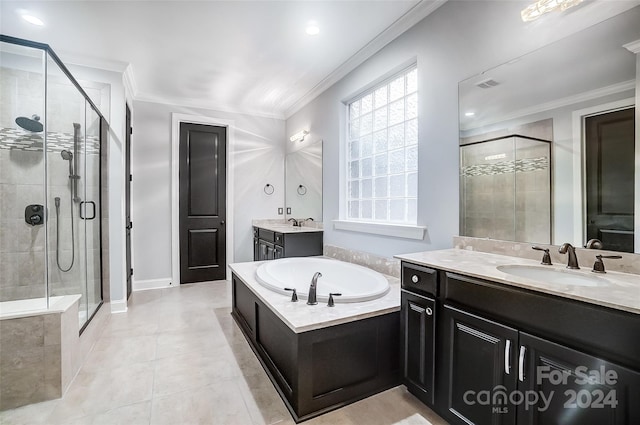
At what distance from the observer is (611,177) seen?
1343 mm

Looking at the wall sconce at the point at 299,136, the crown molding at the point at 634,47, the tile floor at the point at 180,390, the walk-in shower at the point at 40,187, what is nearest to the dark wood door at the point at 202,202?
the wall sconce at the point at 299,136

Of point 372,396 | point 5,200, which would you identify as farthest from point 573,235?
point 5,200

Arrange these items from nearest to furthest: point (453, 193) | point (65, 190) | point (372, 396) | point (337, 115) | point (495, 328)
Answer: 1. point (495, 328)
2. point (372, 396)
3. point (453, 193)
4. point (65, 190)
5. point (337, 115)

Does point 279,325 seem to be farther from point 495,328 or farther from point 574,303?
point 574,303

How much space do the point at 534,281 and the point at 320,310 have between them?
3.56 ft

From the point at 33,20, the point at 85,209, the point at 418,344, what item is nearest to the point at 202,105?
the point at 33,20

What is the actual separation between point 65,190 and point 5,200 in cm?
49

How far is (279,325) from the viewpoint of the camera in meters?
1.83

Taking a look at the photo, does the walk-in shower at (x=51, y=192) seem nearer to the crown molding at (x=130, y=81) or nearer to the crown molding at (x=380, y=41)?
the crown molding at (x=130, y=81)

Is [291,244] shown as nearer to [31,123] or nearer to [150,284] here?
[150,284]

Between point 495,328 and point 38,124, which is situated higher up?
point 38,124

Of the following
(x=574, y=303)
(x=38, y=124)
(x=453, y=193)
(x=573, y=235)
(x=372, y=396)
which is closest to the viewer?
A: (x=574, y=303)

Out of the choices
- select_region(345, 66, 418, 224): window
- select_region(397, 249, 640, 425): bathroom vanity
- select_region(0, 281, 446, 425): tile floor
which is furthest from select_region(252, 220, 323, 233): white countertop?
select_region(397, 249, 640, 425): bathroom vanity

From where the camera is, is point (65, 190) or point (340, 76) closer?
point (65, 190)
